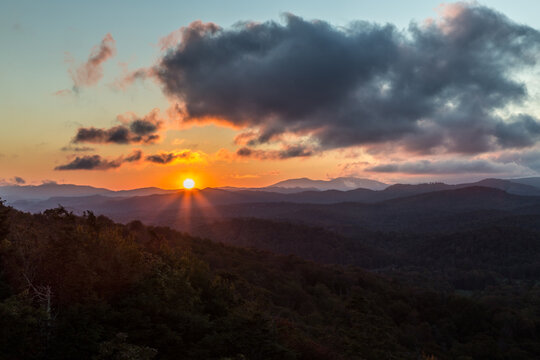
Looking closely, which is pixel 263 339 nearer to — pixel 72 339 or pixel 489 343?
pixel 72 339

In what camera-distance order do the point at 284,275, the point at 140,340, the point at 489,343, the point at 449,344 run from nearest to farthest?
the point at 140,340 < the point at 489,343 < the point at 449,344 < the point at 284,275

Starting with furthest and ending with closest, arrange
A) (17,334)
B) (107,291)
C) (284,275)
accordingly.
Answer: (284,275), (107,291), (17,334)

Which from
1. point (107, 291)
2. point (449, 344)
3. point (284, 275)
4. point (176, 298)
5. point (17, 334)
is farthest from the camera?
point (284, 275)

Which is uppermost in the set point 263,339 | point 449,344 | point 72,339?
point 72,339

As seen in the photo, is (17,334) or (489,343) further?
(489,343)

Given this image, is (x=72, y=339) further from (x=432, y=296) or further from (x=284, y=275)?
(x=432, y=296)

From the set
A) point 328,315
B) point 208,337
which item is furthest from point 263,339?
point 328,315

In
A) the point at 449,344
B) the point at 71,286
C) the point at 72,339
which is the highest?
the point at 71,286

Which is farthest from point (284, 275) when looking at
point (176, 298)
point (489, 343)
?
point (176, 298)

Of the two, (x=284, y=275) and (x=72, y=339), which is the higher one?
(x=72, y=339)
